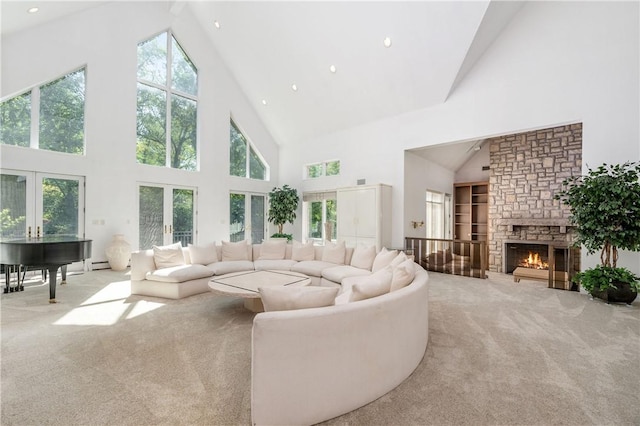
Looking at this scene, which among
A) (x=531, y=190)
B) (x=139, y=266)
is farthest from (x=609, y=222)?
(x=139, y=266)

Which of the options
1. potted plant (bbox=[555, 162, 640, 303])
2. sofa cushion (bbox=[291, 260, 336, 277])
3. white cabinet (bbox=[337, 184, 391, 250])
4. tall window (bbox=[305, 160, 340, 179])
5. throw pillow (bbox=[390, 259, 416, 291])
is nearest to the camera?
throw pillow (bbox=[390, 259, 416, 291])

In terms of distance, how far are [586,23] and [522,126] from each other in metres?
1.81

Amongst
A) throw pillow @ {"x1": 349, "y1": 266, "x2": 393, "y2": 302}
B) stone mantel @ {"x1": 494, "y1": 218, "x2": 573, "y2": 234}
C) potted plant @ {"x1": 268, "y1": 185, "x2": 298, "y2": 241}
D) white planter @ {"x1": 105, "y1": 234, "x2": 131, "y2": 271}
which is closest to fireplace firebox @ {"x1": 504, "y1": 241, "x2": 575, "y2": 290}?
stone mantel @ {"x1": 494, "y1": 218, "x2": 573, "y2": 234}

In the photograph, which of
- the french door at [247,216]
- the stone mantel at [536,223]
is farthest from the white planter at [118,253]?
the stone mantel at [536,223]

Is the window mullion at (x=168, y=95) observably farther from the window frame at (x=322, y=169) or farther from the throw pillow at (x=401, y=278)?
the throw pillow at (x=401, y=278)

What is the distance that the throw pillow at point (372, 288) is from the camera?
8.13ft

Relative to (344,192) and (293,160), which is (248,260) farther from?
(293,160)

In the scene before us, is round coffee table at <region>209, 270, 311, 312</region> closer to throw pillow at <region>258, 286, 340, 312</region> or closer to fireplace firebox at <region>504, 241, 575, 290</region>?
throw pillow at <region>258, 286, 340, 312</region>

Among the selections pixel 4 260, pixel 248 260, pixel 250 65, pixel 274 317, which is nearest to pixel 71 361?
pixel 274 317

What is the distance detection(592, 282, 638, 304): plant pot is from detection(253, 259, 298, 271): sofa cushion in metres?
5.10

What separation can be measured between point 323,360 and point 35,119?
767cm

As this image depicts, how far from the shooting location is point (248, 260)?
6.00 metres

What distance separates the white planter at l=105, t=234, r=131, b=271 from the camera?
680 cm

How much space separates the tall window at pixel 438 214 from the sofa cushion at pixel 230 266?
552cm
